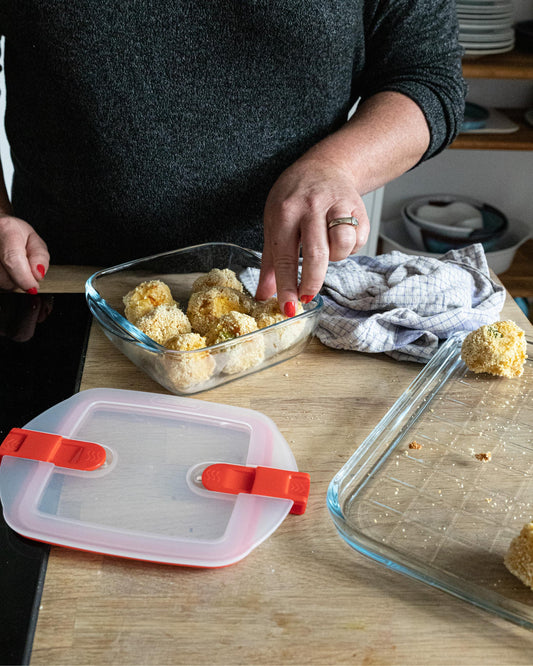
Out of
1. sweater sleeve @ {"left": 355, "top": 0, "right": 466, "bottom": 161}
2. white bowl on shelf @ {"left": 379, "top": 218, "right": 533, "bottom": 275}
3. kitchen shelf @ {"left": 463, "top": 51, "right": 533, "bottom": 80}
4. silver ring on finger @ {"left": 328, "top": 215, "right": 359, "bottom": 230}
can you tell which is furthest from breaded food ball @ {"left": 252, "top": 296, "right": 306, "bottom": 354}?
white bowl on shelf @ {"left": 379, "top": 218, "right": 533, "bottom": 275}

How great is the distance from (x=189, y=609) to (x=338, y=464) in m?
0.22

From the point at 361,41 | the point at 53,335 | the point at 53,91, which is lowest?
the point at 53,335

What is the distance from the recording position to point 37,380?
755 millimetres

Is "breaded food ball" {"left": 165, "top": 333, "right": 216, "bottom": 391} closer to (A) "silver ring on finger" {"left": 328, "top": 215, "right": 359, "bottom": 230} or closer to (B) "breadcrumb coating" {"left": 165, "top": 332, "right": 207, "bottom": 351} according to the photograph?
(B) "breadcrumb coating" {"left": 165, "top": 332, "right": 207, "bottom": 351}

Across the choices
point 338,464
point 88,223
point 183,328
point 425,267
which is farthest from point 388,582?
point 88,223

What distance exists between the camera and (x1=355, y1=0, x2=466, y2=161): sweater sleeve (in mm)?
1010

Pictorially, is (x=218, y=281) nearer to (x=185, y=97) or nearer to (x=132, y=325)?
(x=132, y=325)

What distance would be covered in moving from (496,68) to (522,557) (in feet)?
5.41

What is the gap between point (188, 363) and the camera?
688 millimetres

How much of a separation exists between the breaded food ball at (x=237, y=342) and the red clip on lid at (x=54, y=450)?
0.59 feet

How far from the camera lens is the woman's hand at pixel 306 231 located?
0.77m

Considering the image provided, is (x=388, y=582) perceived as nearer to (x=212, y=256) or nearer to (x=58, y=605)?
(x=58, y=605)

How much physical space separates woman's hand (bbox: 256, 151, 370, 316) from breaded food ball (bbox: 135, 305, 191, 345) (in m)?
0.12

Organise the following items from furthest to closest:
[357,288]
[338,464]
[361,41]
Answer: [361,41] < [357,288] < [338,464]
